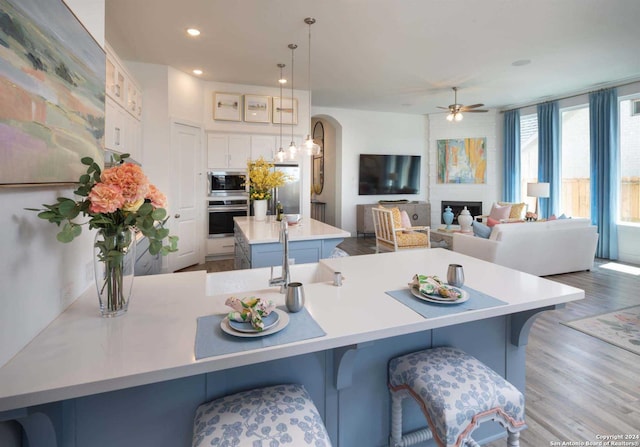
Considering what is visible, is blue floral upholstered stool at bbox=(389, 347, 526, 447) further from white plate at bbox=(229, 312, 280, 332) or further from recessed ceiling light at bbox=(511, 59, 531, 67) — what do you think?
recessed ceiling light at bbox=(511, 59, 531, 67)

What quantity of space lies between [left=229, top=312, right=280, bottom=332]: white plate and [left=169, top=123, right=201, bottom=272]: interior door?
13.7 feet

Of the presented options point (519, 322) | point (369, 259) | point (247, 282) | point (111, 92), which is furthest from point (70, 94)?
point (111, 92)

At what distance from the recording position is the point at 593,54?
4.48m

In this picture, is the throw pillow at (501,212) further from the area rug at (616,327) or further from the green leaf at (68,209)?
the green leaf at (68,209)

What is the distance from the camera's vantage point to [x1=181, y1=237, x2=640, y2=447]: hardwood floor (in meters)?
1.77

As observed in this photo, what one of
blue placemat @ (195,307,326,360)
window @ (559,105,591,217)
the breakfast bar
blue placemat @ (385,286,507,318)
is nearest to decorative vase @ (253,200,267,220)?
the breakfast bar

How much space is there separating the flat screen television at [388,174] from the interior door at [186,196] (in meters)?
3.97

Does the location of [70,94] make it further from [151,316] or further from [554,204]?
[554,204]

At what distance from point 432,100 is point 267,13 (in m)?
4.57

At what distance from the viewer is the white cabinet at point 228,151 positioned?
559 cm

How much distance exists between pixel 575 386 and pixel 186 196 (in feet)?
16.6

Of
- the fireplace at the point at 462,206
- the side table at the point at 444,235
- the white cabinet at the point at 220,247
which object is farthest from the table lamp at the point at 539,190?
the white cabinet at the point at 220,247

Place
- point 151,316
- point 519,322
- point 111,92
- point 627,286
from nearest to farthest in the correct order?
point 151,316
point 519,322
point 111,92
point 627,286

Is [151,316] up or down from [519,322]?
up
